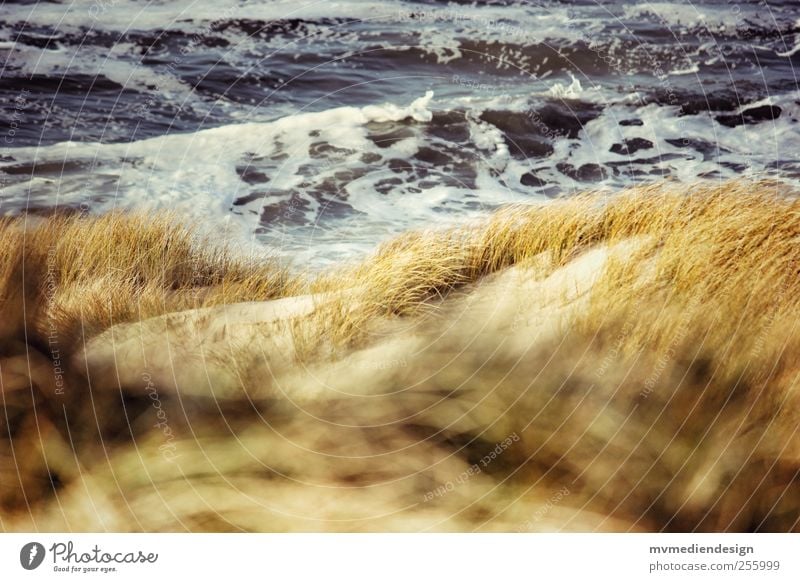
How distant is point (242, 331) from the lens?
75.0 inches

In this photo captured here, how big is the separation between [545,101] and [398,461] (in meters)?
1.08

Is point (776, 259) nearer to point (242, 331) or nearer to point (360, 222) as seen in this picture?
point (360, 222)
